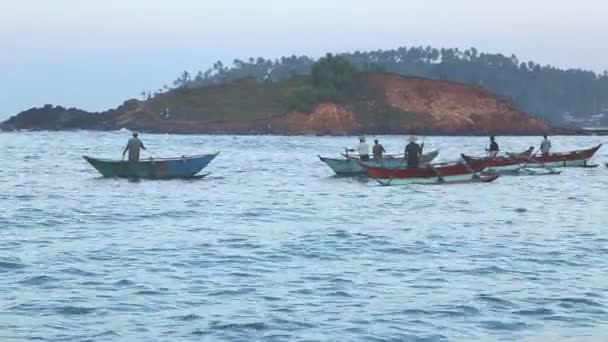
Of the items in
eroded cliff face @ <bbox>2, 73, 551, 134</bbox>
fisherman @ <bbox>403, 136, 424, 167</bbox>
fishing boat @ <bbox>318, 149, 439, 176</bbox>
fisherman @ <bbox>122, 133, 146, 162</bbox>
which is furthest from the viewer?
eroded cliff face @ <bbox>2, 73, 551, 134</bbox>

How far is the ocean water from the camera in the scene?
14.4m

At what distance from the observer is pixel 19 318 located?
1466 cm

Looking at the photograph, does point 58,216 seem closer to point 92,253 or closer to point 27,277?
point 92,253

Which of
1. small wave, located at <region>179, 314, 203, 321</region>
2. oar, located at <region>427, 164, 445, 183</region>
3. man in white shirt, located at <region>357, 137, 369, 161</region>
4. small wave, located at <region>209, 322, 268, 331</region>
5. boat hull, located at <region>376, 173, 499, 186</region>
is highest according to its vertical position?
man in white shirt, located at <region>357, 137, 369, 161</region>

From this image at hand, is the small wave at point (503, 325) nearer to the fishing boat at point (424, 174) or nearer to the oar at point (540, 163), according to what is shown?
the fishing boat at point (424, 174)

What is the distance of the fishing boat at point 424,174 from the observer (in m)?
38.9

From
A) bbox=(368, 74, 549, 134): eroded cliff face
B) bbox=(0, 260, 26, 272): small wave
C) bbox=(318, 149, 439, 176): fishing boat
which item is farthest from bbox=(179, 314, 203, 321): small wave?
bbox=(368, 74, 549, 134): eroded cliff face

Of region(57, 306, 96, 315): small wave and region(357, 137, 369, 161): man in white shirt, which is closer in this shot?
region(57, 306, 96, 315): small wave

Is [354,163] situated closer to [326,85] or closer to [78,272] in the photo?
[78,272]

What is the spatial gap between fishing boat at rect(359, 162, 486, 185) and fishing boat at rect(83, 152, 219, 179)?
6.86 m

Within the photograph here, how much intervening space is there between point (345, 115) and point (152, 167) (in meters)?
82.3

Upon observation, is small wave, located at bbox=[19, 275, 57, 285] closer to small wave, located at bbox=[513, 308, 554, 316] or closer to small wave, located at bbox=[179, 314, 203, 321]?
small wave, located at bbox=[179, 314, 203, 321]

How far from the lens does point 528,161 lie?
4925 cm

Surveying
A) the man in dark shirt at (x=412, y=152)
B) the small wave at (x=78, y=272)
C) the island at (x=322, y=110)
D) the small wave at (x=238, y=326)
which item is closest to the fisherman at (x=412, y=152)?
the man in dark shirt at (x=412, y=152)
